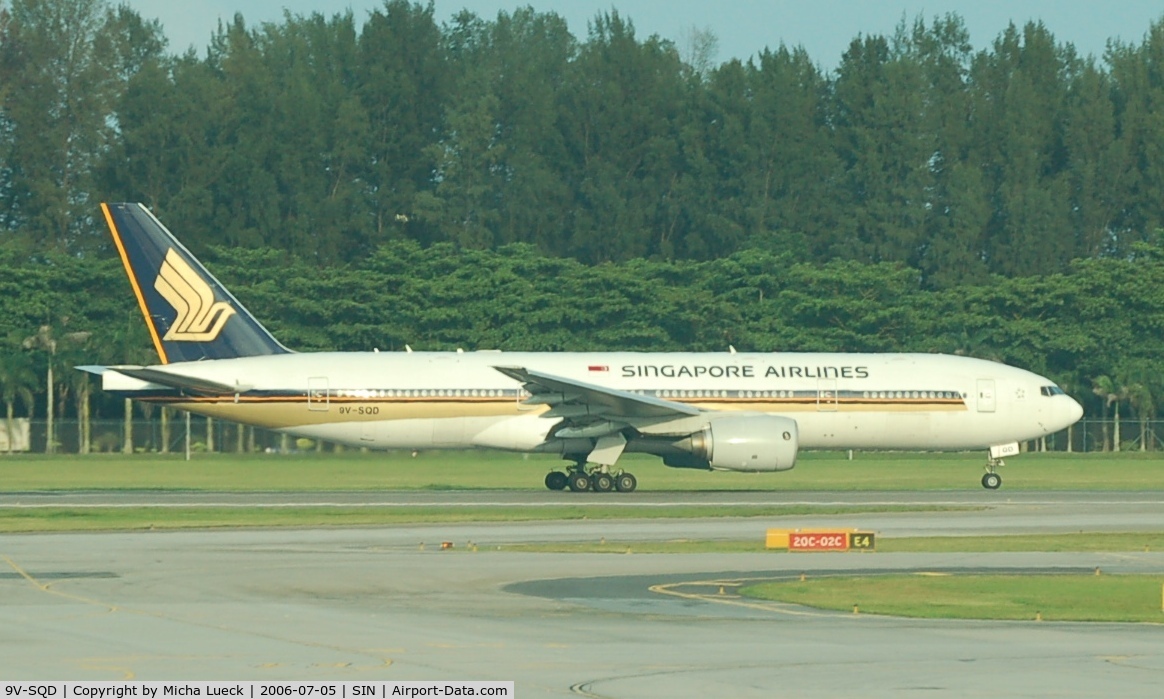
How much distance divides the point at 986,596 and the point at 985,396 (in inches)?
911

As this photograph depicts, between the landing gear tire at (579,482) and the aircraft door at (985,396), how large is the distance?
1038cm

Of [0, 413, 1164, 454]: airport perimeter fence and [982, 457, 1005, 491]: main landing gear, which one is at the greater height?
[0, 413, 1164, 454]: airport perimeter fence

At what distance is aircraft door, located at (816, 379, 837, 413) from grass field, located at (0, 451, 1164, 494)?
2235mm

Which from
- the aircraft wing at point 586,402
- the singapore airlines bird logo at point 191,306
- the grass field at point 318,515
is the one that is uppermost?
the singapore airlines bird logo at point 191,306

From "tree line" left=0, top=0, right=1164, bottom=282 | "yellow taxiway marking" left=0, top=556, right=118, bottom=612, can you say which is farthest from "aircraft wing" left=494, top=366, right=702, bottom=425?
"tree line" left=0, top=0, right=1164, bottom=282

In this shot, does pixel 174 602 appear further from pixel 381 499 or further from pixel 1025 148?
pixel 1025 148

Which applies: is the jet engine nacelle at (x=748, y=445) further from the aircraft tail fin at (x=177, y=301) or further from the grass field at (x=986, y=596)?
the grass field at (x=986, y=596)

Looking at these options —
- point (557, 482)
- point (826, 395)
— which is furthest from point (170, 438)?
point (826, 395)

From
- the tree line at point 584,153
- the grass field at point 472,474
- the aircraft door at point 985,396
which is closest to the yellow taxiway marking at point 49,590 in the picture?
the grass field at point 472,474

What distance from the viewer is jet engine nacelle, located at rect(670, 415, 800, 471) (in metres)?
37.3

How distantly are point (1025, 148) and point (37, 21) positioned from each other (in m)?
58.8

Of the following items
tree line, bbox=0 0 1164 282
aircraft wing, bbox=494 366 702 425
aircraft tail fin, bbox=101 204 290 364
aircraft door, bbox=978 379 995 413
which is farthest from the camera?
tree line, bbox=0 0 1164 282

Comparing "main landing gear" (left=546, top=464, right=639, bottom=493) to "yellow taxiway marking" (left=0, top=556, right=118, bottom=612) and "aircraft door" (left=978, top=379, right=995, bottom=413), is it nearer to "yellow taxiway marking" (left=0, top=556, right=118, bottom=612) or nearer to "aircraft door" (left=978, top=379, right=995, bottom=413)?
"aircraft door" (left=978, top=379, right=995, bottom=413)
